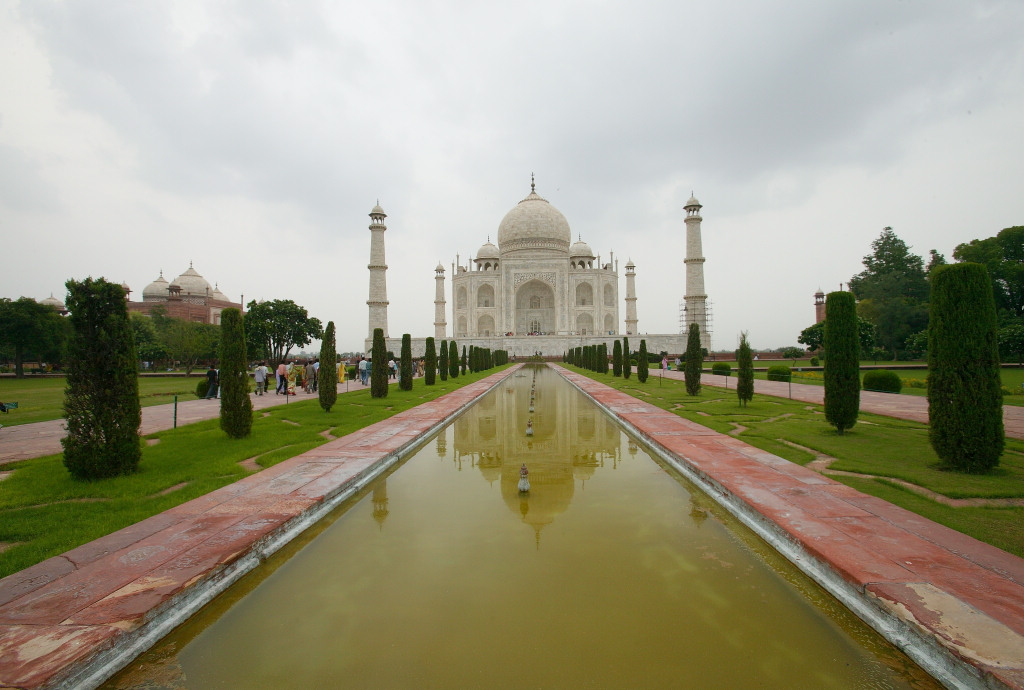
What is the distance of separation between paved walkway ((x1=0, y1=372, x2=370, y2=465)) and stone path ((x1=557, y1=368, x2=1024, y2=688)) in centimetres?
519

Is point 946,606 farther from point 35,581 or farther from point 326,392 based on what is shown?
point 326,392

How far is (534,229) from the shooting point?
127ft

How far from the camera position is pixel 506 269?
122ft

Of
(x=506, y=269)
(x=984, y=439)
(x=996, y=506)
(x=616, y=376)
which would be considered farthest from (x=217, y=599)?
(x=506, y=269)

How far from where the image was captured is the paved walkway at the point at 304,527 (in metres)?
1.58

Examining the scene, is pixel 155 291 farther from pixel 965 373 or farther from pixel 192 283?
pixel 965 373

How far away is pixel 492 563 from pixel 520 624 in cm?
53

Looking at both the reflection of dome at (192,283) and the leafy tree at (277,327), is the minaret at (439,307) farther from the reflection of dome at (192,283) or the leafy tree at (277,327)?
the reflection of dome at (192,283)

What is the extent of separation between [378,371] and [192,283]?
42.2 m

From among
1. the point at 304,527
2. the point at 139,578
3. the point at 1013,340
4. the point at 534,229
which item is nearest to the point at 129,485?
the point at 304,527

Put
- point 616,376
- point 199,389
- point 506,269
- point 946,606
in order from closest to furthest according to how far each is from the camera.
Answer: point 946,606
point 199,389
point 616,376
point 506,269

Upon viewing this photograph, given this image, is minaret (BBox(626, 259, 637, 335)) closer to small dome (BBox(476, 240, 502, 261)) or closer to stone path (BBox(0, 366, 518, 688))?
small dome (BBox(476, 240, 502, 261))

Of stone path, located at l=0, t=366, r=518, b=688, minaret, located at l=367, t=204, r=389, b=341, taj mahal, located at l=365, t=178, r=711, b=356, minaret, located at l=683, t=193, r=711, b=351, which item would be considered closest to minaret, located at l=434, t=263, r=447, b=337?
taj mahal, located at l=365, t=178, r=711, b=356

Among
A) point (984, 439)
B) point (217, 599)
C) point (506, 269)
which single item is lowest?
point (217, 599)
